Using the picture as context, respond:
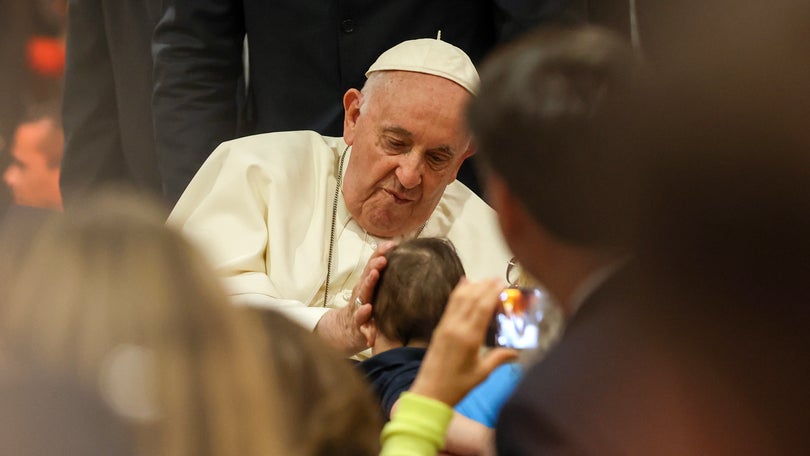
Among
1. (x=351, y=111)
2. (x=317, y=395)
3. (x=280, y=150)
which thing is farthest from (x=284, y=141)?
(x=317, y=395)

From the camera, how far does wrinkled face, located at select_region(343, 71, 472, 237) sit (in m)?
3.53

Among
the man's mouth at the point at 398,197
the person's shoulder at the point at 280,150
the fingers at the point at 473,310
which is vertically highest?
the fingers at the point at 473,310

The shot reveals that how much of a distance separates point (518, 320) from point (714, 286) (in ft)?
3.40

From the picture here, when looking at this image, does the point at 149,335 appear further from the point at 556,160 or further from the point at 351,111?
the point at 351,111

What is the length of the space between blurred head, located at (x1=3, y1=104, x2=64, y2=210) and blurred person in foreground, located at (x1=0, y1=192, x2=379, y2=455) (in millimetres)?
3891

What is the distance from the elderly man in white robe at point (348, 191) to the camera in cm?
354

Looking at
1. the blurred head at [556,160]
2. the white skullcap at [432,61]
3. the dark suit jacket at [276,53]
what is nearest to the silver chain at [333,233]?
the white skullcap at [432,61]

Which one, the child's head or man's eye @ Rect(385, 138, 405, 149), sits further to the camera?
man's eye @ Rect(385, 138, 405, 149)

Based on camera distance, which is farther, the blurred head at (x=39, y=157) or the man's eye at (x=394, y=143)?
the blurred head at (x=39, y=157)

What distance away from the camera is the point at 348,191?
3.71 meters

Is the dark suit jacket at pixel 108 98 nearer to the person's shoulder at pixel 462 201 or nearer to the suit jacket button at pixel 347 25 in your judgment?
the suit jacket button at pixel 347 25

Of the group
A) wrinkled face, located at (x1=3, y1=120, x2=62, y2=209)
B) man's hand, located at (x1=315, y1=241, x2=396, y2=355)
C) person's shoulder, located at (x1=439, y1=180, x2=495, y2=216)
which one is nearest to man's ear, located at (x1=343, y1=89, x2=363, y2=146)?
person's shoulder, located at (x1=439, y1=180, x2=495, y2=216)

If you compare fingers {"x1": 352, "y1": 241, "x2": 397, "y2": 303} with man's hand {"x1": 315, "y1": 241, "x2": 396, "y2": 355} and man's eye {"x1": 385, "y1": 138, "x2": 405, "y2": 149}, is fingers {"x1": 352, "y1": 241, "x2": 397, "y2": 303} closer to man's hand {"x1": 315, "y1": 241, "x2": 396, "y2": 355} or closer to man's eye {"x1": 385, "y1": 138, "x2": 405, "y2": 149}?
man's hand {"x1": 315, "y1": 241, "x2": 396, "y2": 355}

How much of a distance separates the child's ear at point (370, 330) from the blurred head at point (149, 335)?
4.75 ft
